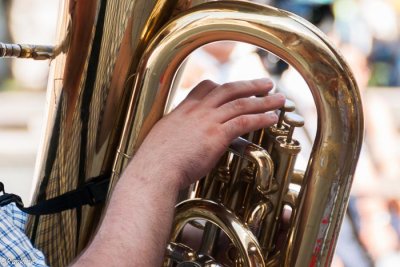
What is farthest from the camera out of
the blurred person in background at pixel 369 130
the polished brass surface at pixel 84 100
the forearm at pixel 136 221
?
the blurred person in background at pixel 369 130

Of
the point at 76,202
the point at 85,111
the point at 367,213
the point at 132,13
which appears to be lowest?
the point at 367,213

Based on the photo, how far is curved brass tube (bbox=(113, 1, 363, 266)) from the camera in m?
0.82

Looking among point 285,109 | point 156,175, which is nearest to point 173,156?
point 156,175

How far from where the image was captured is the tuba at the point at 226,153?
82 cm

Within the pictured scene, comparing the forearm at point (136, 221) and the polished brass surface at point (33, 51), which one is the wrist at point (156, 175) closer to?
the forearm at point (136, 221)

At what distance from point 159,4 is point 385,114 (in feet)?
8.10

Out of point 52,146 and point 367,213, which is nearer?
point 52,146

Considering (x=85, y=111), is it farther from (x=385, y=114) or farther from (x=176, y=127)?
(x=385, y=114)

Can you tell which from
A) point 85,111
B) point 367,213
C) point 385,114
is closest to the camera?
point 85,111

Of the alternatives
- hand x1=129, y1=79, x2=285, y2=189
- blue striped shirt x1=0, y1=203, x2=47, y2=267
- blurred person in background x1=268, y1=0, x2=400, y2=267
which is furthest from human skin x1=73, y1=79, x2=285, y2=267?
blurred person in background x1=268, y1=0, x2=400, y2=267

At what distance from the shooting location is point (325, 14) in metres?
3.25

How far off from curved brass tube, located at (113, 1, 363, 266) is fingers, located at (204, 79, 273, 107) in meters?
0.05

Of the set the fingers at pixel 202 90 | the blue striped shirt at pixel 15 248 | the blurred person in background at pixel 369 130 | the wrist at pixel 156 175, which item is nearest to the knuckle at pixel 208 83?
the fingers at pixel 202 90

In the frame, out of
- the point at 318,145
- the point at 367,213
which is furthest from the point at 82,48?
the point at 367,213
